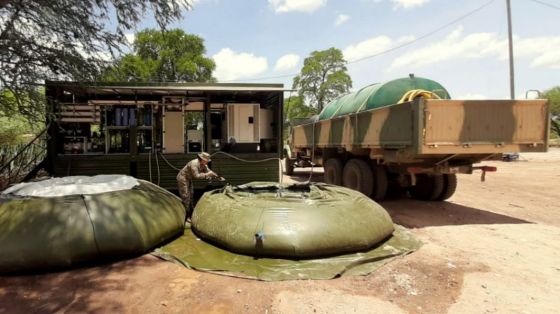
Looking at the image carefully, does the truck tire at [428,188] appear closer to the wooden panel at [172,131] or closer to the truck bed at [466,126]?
the truck bed at [466,126]

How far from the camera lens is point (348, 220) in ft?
18.6

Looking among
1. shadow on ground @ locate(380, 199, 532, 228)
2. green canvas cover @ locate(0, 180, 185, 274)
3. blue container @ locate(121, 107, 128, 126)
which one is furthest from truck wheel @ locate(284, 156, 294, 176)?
green canvas cover @ locate(0, 180, 185, 274)

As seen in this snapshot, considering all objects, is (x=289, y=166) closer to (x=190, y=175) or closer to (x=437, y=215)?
(x=437, y=215)

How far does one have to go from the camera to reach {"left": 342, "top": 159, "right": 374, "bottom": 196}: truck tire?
934 centimetres

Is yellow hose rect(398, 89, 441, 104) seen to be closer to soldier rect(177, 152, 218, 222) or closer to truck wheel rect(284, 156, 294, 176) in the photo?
soldier rect(177, 152, 218, 222)

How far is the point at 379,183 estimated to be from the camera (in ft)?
30.4

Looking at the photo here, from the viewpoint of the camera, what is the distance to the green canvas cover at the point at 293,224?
17.2 ft

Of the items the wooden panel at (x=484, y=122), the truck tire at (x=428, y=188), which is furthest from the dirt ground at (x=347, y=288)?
the truck tire at (x=428, y=188)

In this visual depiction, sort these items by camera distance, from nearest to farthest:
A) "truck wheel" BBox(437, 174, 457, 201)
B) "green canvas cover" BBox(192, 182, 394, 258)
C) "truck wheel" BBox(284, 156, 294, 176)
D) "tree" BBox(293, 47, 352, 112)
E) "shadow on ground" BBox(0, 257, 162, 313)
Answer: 1. "shadow on ground" BBox(0, 257, 162, 313)
2. "green canvas cover" BBox(192, 182, 394, 258)
3. "truck wheel" BBox(437, 174, 457, 201)
4. "truck wheel" BBox(284, 156, 294, 176)
5. "tree" BBox(293, 47, 352, 112)

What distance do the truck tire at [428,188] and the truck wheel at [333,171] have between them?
1909 mm

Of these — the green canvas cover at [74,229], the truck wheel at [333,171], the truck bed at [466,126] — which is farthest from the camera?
the truck wheel at [333,171]

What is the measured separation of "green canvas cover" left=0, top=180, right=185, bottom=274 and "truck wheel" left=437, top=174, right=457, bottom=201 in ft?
21.4

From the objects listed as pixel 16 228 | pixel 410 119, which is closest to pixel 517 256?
pixel 410 119

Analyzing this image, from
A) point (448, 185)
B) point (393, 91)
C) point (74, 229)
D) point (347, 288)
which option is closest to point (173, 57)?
point (393, 91)
